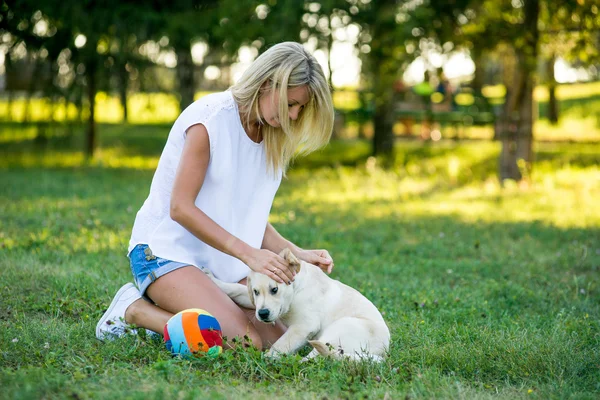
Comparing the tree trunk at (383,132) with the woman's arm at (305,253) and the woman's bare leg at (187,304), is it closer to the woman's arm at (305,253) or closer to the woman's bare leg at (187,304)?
the woman's arm at (305,253)

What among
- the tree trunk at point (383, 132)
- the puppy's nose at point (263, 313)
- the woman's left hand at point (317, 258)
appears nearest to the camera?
the puppy's nose at point (263, 313)

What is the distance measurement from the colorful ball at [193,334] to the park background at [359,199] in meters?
0.07

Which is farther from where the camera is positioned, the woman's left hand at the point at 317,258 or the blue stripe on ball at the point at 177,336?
the woman's left hand at the point at 317,258

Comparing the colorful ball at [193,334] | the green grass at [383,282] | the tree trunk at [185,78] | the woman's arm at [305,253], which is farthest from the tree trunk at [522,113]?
the colorful ball at [193,334]

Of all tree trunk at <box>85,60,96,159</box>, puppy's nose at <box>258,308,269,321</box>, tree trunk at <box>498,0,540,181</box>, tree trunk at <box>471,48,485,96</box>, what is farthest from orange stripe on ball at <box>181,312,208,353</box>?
tree trunk at <box>85,60,96,159</box>

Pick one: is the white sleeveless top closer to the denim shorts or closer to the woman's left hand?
the denim shorts

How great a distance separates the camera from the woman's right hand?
3852 mm

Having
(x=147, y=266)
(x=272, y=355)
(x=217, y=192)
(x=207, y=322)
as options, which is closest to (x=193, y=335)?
(x=207, y=322)

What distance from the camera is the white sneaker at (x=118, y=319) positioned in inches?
165

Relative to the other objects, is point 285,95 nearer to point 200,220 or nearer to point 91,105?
Answer: point 200,220

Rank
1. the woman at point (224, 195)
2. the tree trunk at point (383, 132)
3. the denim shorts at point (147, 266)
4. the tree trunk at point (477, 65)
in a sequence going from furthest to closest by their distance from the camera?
the tree trunk at point (383, 132) < the tree trunk at point (477, 65) < the denim shorts at point (147, 266) < the woman at point (224, 195)

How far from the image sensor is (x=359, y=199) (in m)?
10.1

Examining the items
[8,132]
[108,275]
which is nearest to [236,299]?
[108,275]

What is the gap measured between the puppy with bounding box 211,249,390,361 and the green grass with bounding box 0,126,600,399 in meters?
0.15
